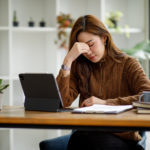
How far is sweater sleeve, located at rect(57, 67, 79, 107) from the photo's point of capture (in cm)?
252

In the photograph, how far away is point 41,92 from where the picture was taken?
2.18 metres

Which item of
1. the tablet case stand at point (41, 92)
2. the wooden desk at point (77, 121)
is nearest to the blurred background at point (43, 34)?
the tablet case stand at point (41, 92)

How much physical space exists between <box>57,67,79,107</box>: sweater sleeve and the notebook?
1.11ft

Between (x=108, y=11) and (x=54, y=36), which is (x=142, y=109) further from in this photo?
(x=108, y=11)

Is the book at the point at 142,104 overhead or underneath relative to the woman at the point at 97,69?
underneath

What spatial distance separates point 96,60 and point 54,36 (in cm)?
195

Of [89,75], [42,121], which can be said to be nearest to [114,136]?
[42,121]

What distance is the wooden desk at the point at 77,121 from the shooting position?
1776 mm

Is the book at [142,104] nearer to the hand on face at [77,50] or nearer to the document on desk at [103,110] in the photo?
the document on desk at [103,110]

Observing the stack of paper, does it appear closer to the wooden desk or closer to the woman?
the wooden desk

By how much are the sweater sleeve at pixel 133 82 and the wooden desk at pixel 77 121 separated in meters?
Result: 0.28

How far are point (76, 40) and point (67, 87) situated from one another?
358 millimetres

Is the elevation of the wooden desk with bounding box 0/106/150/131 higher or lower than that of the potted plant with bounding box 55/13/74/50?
lower

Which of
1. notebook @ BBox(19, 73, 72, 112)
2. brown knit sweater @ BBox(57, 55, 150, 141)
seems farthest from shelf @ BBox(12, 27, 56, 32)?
notebook @ BBox(19, 73, 72, 112)
